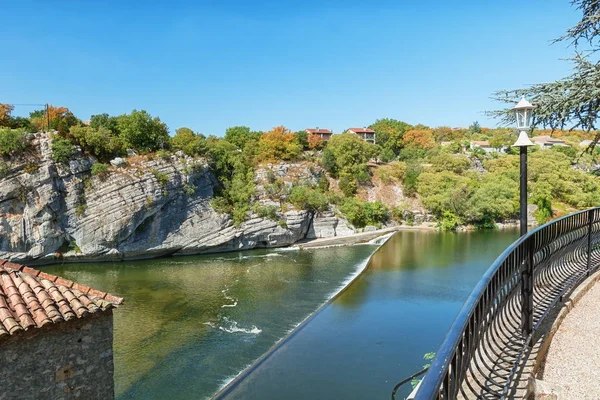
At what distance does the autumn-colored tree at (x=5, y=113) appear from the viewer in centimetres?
2748

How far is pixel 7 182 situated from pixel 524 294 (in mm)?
27150

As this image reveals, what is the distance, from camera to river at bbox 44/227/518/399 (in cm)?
1129

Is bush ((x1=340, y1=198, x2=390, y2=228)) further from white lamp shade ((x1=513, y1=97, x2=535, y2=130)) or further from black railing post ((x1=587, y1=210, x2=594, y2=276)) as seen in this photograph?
white lamp shade ((x1=513, y1=97, x2=535, y2=130))

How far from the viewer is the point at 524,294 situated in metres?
4.36

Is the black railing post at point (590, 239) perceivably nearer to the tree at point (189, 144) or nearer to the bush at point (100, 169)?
the bush at point (100, 169)

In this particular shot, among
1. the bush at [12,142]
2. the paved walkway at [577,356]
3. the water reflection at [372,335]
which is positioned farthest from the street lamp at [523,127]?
the bush at [12,142]

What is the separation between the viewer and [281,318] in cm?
1588

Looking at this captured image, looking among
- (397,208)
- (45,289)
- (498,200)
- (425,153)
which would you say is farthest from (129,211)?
(425,153)

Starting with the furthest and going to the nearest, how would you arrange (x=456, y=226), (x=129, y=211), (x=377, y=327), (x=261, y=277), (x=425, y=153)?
(x=425, y=153) → (x=456, y=226) → (x=129, y=211) → (x=261, y=277) → (x=377, y=327)

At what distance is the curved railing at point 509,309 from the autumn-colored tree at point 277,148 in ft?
114

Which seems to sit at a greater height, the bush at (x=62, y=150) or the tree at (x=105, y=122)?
the tree at (x=105, y=122)

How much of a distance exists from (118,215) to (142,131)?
6642 mm

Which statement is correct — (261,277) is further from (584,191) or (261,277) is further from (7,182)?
(584,191)

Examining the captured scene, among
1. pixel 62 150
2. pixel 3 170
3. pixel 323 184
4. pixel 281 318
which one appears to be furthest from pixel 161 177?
pixel 323 184
